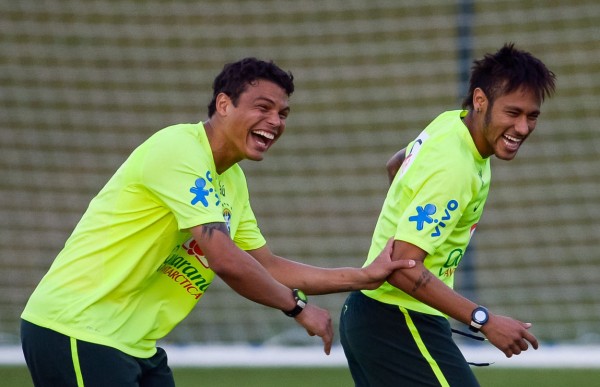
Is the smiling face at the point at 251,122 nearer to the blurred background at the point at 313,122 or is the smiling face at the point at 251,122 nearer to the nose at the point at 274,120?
the nose at the point at 274,120

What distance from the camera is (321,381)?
768 centimetres

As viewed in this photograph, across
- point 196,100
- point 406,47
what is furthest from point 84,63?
point 406,47

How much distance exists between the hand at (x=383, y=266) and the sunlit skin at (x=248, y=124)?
1.90 feet

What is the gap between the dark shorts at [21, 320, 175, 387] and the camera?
3938 mm

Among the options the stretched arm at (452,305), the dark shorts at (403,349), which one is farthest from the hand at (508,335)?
the dark shorts at (403,349)

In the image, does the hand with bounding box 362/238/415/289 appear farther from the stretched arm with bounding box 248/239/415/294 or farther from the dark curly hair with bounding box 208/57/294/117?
the dark curly hair with bounding box 208/57/294/117

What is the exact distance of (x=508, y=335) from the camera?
4145 millimetres

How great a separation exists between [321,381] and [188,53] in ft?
11.2

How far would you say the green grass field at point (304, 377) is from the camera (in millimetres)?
7547

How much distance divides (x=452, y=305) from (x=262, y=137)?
947 millimetres

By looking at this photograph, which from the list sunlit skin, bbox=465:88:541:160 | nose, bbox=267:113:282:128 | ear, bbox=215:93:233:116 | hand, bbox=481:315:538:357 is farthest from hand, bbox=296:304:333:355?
sunlit skin, bbox=465:88:541:160

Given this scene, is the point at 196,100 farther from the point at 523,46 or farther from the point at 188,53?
the point at 523,46

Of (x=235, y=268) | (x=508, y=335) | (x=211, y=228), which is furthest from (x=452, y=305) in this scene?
(x=211, y=228)

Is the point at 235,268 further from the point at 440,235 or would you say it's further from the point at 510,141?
the point at 510,141
